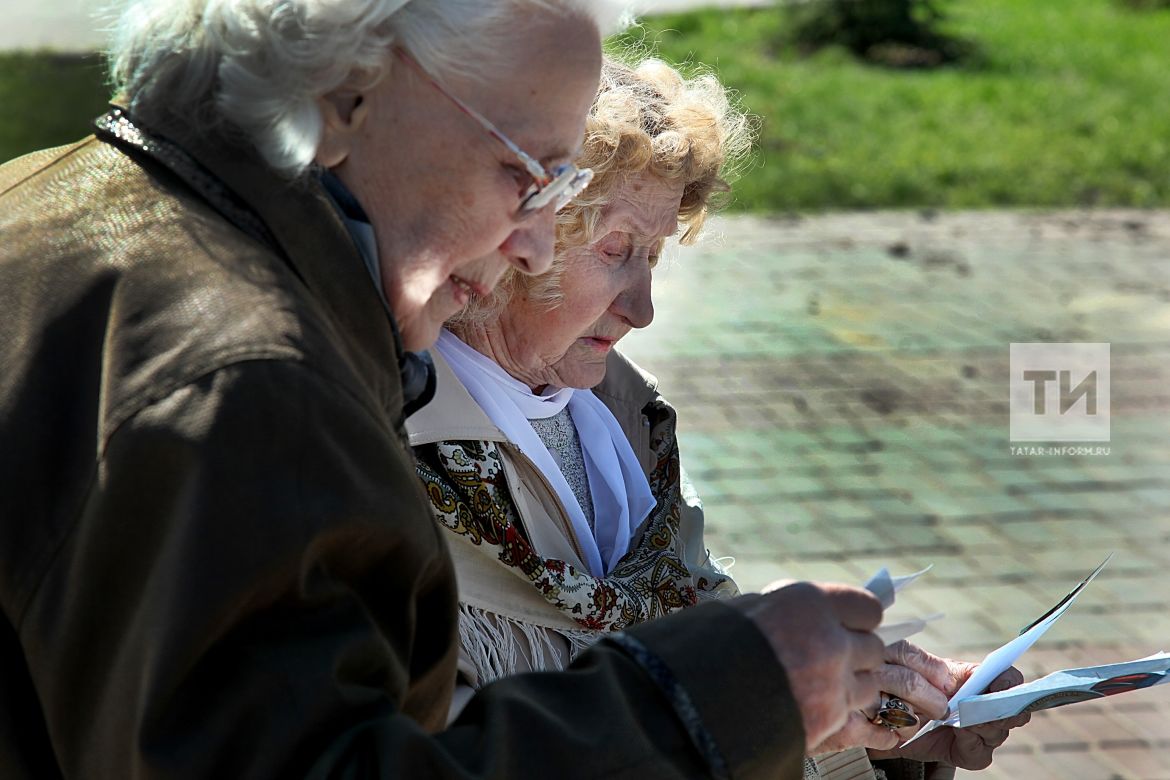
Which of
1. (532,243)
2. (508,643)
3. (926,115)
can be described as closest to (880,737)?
(508,643)

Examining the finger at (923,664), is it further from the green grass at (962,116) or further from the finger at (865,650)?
the green grass at (962,116)

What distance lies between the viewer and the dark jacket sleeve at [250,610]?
1191 mm

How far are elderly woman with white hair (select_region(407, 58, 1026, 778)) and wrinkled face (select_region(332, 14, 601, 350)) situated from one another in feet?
2.36

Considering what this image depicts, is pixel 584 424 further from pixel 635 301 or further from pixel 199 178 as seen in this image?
pixel 199 178

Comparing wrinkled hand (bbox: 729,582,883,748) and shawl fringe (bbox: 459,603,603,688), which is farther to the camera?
shawl fringe (bbox: 459,603,603,688)

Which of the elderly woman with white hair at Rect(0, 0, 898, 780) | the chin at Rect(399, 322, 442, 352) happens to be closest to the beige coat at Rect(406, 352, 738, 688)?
the chin at Rect(399, 322, 442, 352)

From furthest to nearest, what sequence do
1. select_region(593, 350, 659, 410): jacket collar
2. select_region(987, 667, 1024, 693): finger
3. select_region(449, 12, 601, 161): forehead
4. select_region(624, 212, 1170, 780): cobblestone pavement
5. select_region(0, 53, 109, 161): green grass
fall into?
1. select_region(0, 53, 109, 161): green grass
2. select_region(624, 212, 1170, 780): cobblestone pavement
3. select_region(593, 350, 659, 410): jacket collar
4. select_region(987, 667, 1024, 693): finger
5. select_region(449, 12, 601, 161): forehead

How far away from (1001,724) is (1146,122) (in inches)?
381

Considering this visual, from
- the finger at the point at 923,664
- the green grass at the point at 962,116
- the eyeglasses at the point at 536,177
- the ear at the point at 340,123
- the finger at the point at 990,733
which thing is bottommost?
the green grass at the point at 962,116

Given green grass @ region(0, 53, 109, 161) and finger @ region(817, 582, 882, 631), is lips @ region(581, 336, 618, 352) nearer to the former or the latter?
finger @ region(817, 582, 882, 631)

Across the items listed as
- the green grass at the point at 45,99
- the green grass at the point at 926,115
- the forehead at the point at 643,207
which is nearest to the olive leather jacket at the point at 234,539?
the forehead at the point at 643,207

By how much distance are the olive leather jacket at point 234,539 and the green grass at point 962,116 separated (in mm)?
7552

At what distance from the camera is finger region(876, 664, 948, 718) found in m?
2.16

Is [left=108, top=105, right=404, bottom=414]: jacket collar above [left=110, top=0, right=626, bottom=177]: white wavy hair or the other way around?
the other way around
